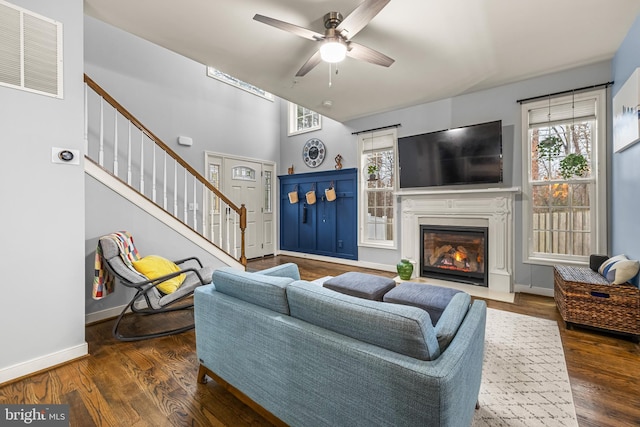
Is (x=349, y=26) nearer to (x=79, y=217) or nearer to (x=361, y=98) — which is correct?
(x=361, y=98)

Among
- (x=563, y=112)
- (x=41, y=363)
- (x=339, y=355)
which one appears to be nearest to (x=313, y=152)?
(x=563, y=112)

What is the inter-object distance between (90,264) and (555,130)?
560 cm

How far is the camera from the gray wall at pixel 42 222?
6.06 feet

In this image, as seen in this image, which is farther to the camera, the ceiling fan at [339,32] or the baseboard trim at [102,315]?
the baseboard trim at [102,315]

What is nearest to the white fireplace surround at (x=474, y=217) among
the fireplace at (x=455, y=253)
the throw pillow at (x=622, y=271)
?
the fireplace at (x=455, y=253)

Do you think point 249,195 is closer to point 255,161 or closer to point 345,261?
point 255,161

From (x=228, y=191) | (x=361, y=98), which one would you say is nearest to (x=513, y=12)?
(x=361, y=98)

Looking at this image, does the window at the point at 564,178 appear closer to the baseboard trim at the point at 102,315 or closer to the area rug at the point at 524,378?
the area rug at the point at 524,378

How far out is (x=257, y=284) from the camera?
153cm

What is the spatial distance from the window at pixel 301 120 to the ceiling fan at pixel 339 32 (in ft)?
11.4

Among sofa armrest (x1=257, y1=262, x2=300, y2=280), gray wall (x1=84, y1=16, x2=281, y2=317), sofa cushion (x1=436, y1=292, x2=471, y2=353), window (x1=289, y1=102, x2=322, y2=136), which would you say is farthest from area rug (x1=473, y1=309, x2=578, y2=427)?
window (x1=289, y1=102, x2=322, y2=136)

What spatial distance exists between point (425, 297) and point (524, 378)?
79 centimetres

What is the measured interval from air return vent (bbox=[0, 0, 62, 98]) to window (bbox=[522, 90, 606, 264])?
4.93 metres

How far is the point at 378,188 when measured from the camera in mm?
5113
